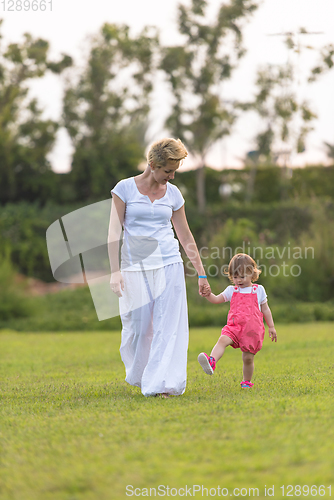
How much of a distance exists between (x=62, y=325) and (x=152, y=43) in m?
17.8

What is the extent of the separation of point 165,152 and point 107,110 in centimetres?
2491

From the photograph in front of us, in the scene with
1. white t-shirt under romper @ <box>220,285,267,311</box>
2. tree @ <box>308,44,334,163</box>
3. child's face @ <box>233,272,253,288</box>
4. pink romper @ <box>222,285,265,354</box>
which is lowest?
pink romper @ <box>222,285,265,354</box>

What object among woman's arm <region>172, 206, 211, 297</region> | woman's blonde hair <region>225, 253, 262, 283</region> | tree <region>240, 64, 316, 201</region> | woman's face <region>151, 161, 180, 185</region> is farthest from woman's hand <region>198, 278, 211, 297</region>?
tree <region>240, 64, 316, 201</region>

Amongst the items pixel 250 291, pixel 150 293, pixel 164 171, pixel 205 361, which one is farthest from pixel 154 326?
pixel 164 171

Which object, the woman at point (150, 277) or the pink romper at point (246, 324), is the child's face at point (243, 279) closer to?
the pink romper at point (246, 324)

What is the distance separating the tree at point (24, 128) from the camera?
2550 centimetres

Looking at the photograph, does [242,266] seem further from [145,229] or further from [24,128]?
[24,128]

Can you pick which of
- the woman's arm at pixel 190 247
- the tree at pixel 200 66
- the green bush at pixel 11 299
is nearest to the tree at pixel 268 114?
the tree at pixel 200 66

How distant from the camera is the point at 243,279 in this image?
518 cm

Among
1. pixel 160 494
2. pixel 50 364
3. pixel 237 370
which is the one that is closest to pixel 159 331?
pixel 237 370

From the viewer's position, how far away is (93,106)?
2866cm

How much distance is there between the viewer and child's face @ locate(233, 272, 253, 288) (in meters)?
5.18

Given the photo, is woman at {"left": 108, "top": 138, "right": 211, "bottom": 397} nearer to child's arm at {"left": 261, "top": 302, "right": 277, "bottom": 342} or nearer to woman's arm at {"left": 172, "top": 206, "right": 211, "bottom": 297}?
woman's arm at {"left": 172, "top": 206, "right": 211, "bottom": 297}

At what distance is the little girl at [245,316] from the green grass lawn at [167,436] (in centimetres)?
30
